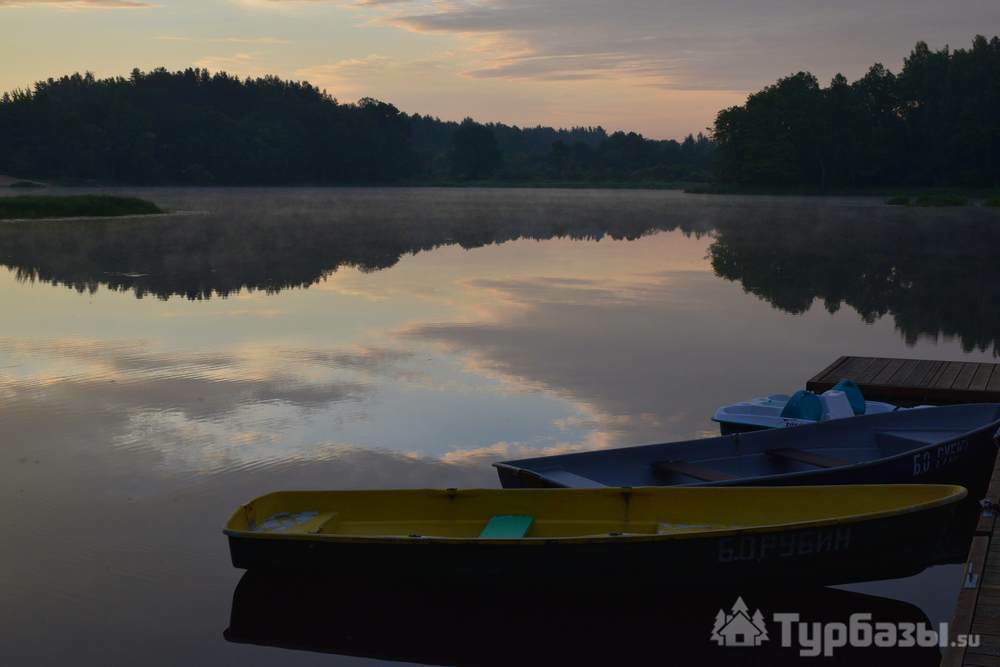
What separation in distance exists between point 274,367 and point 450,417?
4.86 m

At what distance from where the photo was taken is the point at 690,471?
10.8 meters

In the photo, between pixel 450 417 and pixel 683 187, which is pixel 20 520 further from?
pixel 683 187

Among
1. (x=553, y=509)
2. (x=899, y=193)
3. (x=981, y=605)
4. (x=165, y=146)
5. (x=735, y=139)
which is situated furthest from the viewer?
(x=165, y=146)

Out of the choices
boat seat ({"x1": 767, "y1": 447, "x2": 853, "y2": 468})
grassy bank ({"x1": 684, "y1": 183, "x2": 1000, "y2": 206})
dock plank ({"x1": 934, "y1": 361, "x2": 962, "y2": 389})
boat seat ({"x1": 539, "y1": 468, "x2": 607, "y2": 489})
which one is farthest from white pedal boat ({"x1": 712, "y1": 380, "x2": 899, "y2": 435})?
grassy bank ({"x1": 684, "y1": 183, "x2": 1000, "y2": 206})

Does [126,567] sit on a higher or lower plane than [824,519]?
lower

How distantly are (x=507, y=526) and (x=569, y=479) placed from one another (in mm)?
1404

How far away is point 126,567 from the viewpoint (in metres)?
9.59

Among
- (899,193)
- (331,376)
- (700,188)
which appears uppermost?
(700,188)

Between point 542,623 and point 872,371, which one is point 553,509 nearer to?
point 542,623

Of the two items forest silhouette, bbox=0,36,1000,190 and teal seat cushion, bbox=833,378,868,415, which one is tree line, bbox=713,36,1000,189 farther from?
teal seat cushion, bbox=833,378,868,415

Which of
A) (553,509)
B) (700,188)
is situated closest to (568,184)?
(700,188)

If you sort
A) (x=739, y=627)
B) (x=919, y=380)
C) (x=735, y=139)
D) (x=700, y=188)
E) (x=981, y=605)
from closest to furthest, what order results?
(x=981, y=605) → (x=739, y=627) → (x=919, y=380) → (x=735, y=139) → (x=700, y=188)

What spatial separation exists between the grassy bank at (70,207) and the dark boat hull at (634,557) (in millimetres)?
64141

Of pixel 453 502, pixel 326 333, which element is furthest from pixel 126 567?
pixel 326 333
